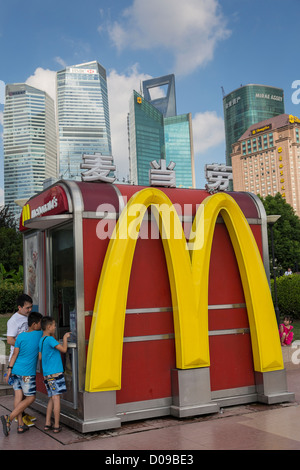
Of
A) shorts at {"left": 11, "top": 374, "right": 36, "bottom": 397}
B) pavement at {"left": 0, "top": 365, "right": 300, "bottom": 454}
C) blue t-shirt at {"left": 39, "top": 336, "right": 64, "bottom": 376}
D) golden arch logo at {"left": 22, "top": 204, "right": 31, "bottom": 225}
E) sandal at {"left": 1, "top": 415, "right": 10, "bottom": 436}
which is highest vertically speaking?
golden arch logo at {"left": 22, "top": 204, "right": 31, "bottom": 225}

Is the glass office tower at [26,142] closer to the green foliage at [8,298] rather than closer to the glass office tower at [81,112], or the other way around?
the glass office tower at [81,112]

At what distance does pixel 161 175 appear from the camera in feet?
24.3

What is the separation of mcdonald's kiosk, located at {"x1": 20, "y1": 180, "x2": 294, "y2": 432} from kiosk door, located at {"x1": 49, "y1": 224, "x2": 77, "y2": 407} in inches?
0.7

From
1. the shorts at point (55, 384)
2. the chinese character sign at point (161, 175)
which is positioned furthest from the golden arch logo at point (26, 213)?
the shorts at point (55, 384)

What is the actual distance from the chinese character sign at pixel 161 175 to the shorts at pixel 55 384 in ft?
10.2

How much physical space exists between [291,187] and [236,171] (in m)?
21.1

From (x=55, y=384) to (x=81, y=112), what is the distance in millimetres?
173667

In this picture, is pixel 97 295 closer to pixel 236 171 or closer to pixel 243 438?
pixel 243 438

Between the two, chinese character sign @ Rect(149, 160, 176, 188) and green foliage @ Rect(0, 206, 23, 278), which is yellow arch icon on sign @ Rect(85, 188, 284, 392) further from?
green foliage @ Rect(0, 206, 23, 278)

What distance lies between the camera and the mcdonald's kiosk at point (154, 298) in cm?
611

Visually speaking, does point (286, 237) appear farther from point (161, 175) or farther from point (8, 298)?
point (161, 175)

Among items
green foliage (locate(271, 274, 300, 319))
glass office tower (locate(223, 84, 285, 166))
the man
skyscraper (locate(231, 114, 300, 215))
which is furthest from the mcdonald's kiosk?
glass office tower (locate(223, 84, 285, 166))

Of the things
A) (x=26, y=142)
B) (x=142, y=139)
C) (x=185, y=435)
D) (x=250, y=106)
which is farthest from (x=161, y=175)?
(x=250, y=106)

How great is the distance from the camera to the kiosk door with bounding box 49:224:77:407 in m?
6.47
